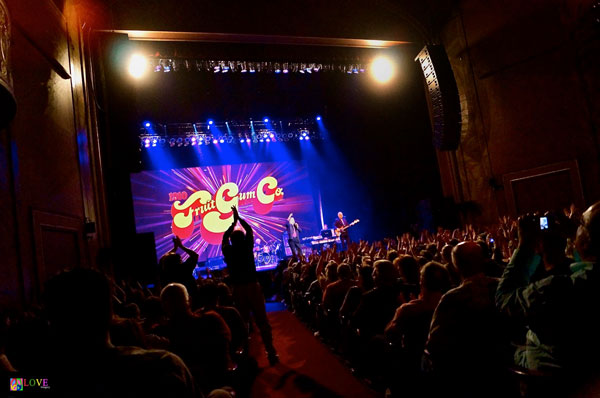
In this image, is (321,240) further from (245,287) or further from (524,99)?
(245,287)

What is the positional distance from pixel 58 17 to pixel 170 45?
2.50 metres

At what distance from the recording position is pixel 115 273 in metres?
6.06

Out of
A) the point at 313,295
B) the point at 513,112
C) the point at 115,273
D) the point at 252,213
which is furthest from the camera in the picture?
the point at 252,213

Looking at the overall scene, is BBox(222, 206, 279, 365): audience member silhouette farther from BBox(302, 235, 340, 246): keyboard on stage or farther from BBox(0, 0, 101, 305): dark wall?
BBox(302, 235, 340, 246): keyboard on stage

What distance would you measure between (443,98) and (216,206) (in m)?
8.81

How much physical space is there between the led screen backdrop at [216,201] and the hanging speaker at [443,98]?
7974 mm

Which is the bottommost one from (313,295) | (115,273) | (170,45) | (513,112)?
(313,295)

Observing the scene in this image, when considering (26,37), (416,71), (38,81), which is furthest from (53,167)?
(416,71)

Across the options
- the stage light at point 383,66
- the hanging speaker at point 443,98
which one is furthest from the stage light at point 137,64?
the hanging speaker at point 443,98

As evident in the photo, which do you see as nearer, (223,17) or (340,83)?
(223,17)

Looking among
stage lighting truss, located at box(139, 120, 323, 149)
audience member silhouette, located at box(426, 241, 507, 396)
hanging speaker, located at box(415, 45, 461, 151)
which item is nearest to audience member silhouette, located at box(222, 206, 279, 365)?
audience member silhouette, located at box(426, 241, 507, 396)

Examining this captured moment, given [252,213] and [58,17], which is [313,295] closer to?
[58,17]

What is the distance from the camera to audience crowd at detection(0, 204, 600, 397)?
3.52 feet

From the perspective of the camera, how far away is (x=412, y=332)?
244 cm
